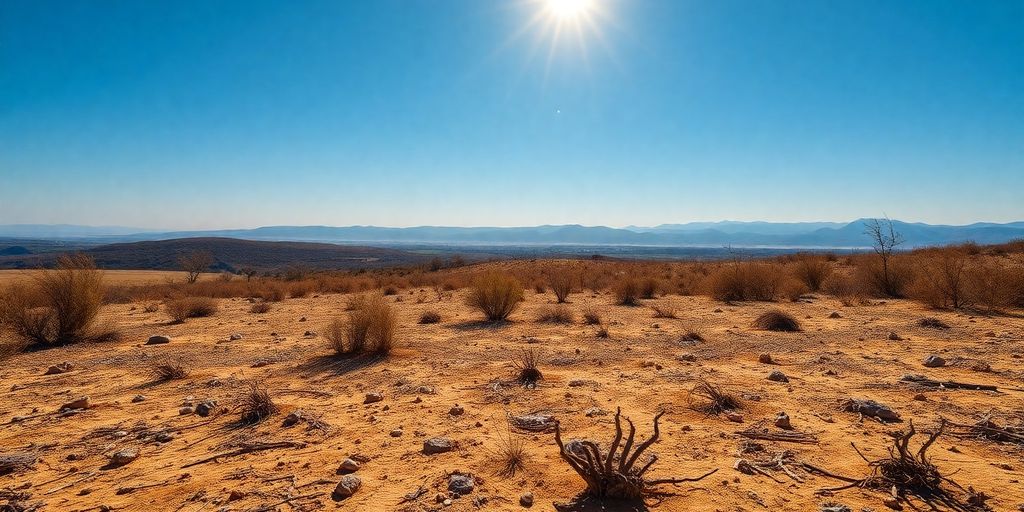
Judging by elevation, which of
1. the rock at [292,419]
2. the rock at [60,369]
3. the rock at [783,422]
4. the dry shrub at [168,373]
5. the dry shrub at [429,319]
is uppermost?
the rock at [783,422]

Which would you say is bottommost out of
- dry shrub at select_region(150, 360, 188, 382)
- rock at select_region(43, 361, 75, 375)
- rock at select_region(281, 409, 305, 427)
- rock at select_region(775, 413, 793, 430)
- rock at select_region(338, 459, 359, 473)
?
rock at select_region(43, 361, 75, 375)

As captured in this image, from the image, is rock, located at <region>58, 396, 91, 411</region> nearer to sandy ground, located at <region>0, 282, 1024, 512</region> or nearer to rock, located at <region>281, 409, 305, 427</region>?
sandy ground, located at <region>0, 282, 1024, 512</region>

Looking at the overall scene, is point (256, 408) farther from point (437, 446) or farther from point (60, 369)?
point (60, 369)

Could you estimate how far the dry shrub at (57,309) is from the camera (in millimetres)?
8812

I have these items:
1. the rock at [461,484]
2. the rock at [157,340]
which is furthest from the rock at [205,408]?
the rock at [157,340]

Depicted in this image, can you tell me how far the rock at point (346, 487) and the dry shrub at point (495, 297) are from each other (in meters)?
8.07

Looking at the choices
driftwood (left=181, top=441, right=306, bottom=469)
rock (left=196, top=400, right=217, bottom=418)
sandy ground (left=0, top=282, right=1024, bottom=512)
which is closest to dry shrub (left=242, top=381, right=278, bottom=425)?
sandy ground (left=0, top=282, right=1024, bottom=512)

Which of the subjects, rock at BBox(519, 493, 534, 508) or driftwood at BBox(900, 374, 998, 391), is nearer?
rock at BBox(519, 493, 534, 508)

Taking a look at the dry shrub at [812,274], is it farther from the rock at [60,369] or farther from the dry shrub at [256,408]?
the rock at [60,369]

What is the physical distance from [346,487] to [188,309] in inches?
478

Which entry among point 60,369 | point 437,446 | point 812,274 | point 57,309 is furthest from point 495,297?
point 812,274

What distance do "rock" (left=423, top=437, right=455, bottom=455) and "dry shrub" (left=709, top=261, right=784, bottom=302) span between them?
12.9m

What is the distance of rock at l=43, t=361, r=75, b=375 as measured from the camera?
683 centimetres

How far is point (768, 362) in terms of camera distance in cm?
682
